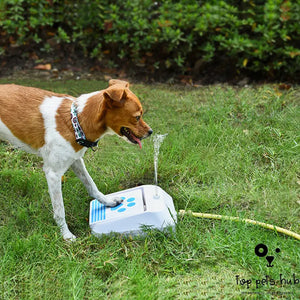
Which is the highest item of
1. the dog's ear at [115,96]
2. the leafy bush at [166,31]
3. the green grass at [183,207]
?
the dog's ear at [115,96]

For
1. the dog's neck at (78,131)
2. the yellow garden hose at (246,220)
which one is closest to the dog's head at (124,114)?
the dog's neck at (78,131)

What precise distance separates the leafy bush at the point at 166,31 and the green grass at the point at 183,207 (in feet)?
2.03

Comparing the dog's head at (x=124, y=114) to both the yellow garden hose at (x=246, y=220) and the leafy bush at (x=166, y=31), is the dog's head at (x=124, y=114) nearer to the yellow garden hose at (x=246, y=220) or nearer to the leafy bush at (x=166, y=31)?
the yellow garden hose at (x=246, y=220)

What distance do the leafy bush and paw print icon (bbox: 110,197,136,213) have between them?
9.15ft

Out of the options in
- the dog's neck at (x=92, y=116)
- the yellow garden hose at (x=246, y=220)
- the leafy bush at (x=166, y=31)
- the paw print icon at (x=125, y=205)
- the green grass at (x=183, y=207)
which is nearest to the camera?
the green grass at (x=183, y=207)

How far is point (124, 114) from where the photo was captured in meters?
2.97

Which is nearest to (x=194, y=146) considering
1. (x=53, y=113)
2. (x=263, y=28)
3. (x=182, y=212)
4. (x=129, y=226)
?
(x=182, y=212)

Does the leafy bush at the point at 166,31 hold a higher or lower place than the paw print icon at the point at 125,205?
higher

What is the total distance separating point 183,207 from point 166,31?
276 centimetres

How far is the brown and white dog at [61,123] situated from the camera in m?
2.98

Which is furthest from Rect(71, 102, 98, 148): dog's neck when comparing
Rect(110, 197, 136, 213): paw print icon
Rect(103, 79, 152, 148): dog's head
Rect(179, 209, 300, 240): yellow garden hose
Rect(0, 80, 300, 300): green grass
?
Rect(179, 209, 300, 240): yellow garden hose

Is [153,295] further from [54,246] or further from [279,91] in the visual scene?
[279,91]

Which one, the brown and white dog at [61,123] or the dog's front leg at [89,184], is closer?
the brown and white dog at [61,123]

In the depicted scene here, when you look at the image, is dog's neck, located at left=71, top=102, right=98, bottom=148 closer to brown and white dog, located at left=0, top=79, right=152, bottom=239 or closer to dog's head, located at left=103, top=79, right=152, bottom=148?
brown and white dog, located at left=0, top=79, right=152, bottom=239
